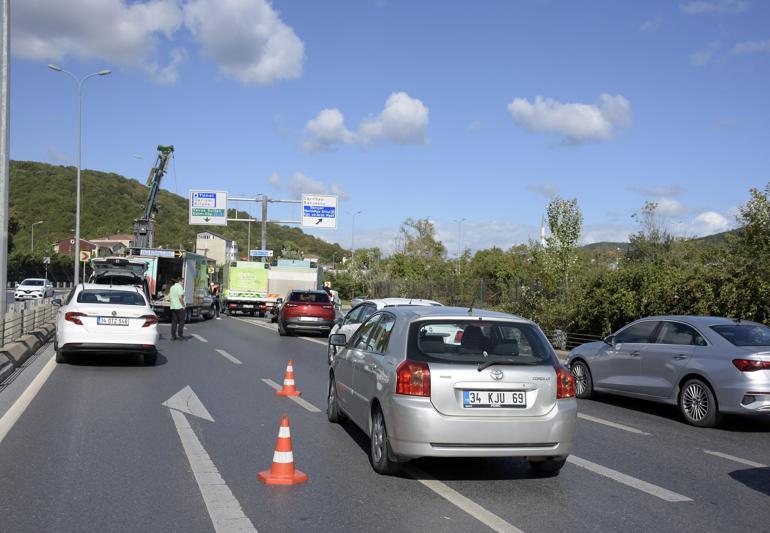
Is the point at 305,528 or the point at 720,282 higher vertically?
the point at 720,282

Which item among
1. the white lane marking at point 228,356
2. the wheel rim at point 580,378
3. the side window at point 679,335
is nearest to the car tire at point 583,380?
the wheel rim at point 580,378

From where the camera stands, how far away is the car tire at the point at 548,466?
22.7 ft

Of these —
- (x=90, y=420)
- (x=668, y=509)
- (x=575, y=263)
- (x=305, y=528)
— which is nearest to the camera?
(x=305, y=528)

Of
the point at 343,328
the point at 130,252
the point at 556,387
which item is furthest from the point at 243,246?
the point at 556,387

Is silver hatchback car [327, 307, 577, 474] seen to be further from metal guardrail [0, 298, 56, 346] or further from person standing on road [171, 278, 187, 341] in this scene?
person standing on road [171, 278, 187, 341]

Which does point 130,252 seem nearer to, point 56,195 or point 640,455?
point 640,455

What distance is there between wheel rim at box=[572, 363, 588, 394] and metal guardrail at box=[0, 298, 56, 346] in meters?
10.5

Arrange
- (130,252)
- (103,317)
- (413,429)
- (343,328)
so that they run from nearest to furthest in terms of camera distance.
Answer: (413,429)
(103,317)
(343,328)
(130,252)

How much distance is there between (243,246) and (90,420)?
13792 cm

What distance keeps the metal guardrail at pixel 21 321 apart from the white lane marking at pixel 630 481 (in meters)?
11.4

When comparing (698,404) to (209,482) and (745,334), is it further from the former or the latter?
(209,482)

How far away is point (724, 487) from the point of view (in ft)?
22.2

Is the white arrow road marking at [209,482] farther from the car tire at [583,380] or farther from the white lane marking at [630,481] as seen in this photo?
the car tire at [583,380]

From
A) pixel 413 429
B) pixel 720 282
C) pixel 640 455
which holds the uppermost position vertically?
pixel 720 282
